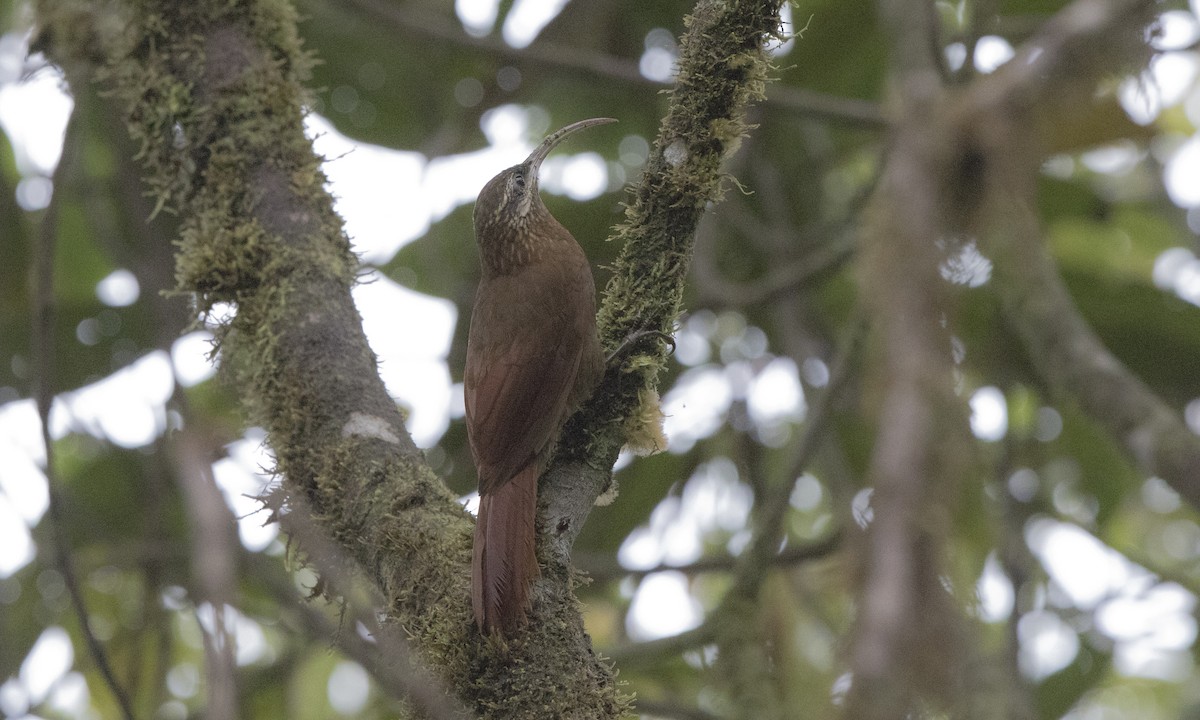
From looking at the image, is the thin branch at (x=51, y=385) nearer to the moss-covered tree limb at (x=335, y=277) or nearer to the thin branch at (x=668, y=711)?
the moss-covered tree limb at (x=335, y=277)

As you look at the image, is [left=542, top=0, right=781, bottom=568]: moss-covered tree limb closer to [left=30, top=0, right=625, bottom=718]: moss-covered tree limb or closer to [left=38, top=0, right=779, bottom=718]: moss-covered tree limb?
[left=38, top=0, right=779, bottom=718]: moss-covered tree limb

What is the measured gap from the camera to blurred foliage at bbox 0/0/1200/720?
3816mm

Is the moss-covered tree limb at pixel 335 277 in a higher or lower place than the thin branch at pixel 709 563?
higher

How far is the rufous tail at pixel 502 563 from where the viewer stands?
1.95 m

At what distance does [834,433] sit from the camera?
4426 millimetres

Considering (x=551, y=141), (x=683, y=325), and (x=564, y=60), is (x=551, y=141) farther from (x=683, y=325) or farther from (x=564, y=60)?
(x=683, y=325)

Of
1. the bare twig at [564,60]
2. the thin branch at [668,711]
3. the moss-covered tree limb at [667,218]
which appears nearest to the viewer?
the moss-covered tree limb at [667,218]

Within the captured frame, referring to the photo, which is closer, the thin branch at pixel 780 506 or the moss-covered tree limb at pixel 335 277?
→ the moss-covered tree limb at pixel 335 277

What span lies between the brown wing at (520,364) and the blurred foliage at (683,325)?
55 centimetres

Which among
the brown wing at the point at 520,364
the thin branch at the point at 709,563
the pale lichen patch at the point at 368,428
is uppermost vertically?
the pale lichen patch at the point at 368,428

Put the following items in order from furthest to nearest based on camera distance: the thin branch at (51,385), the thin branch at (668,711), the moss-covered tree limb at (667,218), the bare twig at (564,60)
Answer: the bare twig at (564,60) < the thin branch at (668,711) < the thin branch at (51,385) < the moss-covered tree limb at (667,218)

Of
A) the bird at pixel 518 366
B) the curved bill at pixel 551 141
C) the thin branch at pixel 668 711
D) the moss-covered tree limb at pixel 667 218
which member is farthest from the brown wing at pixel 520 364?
the thin branch at pixel 668 711

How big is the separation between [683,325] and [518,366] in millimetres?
659

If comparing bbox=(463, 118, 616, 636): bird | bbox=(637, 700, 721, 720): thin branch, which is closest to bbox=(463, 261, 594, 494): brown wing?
bbox=(463, 118, 616, 636): bird
